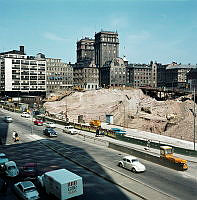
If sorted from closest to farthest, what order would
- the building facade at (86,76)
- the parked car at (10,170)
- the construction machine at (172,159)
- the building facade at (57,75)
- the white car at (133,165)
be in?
the parked car at (10,170) → the white car at (133,165) → the construction machine at (172,159) → the building facade at (57,75) → the building facade at (86,76)

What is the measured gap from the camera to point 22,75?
527 ft

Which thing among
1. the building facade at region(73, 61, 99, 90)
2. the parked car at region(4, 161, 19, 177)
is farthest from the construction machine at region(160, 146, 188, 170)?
the building facade at region(73, 61, 99, 90)

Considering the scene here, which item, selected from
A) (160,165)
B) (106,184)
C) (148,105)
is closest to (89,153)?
→ (160,165)

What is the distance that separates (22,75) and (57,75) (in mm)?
22568

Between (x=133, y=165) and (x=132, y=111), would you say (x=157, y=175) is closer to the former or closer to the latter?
(x=133, y=165)

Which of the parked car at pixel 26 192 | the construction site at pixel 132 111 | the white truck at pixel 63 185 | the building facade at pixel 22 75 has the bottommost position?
the parked car at pixel 26 192

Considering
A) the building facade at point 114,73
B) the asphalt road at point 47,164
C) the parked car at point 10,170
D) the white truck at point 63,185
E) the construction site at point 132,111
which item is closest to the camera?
the white truck at point 63,185

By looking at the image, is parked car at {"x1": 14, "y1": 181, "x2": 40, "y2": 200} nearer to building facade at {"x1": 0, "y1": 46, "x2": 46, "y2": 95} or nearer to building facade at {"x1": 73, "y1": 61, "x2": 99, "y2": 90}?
building facade at {"x1": 0, "y1": 46, "x2": 46, "y2": 95}

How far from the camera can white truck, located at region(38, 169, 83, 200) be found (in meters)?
22.6

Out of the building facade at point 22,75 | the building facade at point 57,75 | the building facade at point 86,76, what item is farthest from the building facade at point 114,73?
the building facade at point 22,75

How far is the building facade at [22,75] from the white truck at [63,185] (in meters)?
140

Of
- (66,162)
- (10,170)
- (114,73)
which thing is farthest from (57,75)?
(10,170)

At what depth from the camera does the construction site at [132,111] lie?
70688mm

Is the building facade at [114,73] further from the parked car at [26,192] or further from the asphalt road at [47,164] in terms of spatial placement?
the parked car at [26,192]
